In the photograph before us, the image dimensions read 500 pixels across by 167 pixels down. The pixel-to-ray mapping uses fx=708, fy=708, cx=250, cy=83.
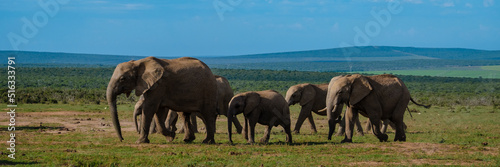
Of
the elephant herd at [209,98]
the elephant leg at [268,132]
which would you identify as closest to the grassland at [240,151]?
the elephant leg at [268,132]

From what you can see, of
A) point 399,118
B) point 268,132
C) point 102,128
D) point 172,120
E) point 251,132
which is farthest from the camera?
point 102,128

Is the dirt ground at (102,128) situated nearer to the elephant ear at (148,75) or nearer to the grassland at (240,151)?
the grassland at (240,151)

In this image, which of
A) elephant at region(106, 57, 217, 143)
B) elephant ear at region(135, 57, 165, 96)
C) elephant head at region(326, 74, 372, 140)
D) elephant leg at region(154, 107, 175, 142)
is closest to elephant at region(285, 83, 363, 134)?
elephant head at region(326, 74, 372, 140)

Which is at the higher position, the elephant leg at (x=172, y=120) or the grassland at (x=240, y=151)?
the elephant leg at (x=172, y=120)

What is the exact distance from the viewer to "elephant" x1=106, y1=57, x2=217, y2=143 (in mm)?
17516

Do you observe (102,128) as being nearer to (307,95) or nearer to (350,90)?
(307,95)

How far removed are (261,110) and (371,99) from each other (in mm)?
2894

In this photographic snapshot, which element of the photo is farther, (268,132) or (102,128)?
(102,128)

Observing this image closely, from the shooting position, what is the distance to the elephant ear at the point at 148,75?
17359 millimetres

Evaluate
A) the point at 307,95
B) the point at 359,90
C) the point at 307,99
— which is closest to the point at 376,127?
the point at 359,90

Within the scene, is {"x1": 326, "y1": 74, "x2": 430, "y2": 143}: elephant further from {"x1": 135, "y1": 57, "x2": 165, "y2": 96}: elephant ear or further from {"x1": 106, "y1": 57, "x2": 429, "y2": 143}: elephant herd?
{"x1": 135, "y1": 57, "x2": 165, "y2": 96}: elephant ear

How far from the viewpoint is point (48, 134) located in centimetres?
2131

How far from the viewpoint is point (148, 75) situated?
1745cm

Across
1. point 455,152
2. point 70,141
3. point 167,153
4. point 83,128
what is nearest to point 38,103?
point 83,128
